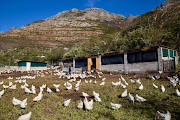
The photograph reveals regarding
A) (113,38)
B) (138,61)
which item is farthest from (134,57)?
(113,38)

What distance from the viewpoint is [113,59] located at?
64.8 ft

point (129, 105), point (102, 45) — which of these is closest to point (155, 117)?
point (129, 105)

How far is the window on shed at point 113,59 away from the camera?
18.7 m

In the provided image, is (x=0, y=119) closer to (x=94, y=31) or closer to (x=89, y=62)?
(x=89, y=62)

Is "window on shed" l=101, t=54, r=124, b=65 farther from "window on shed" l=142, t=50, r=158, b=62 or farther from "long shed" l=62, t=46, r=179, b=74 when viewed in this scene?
"window on shed" l=142, t=50, r=158, b=62

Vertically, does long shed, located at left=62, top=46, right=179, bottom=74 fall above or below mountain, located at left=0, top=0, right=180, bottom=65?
below

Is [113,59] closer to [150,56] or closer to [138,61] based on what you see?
[138,61]

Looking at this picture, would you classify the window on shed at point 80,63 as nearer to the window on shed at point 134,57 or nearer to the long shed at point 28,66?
the window on shed at point 134,57

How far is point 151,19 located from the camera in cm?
4500

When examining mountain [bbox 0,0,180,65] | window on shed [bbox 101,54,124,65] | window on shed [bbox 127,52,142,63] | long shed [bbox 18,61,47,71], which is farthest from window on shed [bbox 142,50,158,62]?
long shed [bbox 18,61,47,71]

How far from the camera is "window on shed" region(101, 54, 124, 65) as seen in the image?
18695mm

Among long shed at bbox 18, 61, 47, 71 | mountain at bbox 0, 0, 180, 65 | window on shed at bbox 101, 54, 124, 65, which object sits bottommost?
long shed at bbox 18, 61, 47, 71

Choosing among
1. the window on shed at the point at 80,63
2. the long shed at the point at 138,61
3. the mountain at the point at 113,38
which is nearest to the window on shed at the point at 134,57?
the long shed at the point at 138,61

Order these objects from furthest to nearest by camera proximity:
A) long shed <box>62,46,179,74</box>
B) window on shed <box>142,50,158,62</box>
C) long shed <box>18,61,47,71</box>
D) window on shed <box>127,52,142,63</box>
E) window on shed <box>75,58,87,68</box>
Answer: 1. long shed <box>18,61,47,71</box>
2. window on shed <box>75,58,87,68</box>
3. window on shed <box>127,52,142,63</box>
4. window on shed <box>142,50,158,62</box>
5. long shed <box>62,46,179,74</box>
